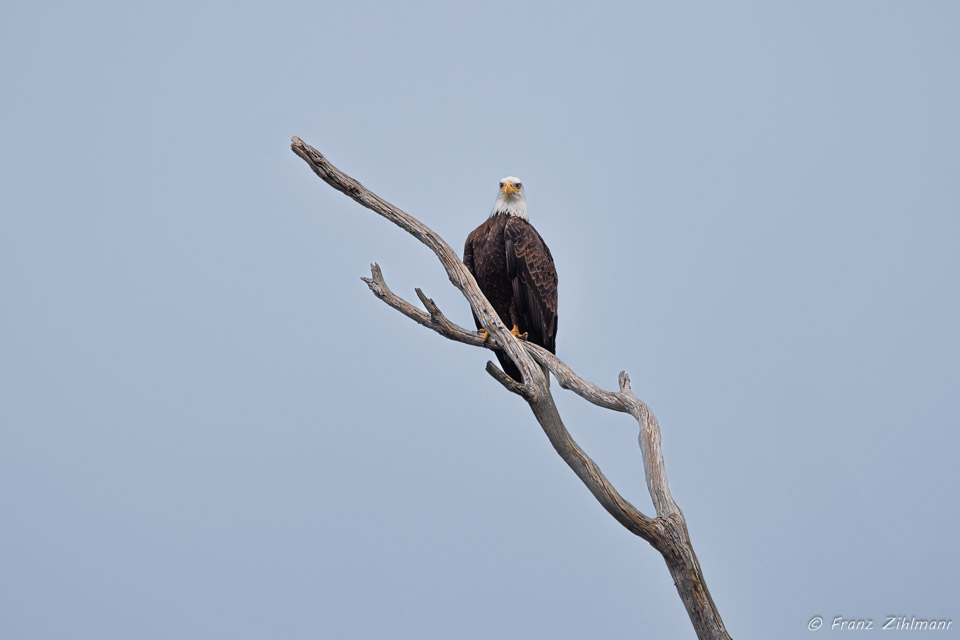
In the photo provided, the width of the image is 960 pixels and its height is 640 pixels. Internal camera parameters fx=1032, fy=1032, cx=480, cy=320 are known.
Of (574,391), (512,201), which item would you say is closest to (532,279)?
(512,201)

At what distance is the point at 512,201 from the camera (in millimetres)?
5477

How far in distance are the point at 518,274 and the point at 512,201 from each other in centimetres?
43

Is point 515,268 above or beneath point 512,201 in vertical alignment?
beneath

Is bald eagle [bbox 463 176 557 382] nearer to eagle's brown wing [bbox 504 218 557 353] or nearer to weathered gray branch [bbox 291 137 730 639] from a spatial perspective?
eagle's brown wing [bbox 504 218 557 353]

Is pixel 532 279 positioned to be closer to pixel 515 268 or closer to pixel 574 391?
pixel 515 268

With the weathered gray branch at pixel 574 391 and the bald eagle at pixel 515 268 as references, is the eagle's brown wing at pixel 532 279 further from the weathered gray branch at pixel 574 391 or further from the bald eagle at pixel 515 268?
the weathered gray branch at pixel 574 391

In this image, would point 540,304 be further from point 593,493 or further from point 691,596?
point 691,596

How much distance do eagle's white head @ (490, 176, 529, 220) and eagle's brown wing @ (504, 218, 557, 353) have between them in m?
0.06

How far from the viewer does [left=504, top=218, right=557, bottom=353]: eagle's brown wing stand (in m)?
5.29

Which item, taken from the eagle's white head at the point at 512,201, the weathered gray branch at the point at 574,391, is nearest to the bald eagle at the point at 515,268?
the eagle's white head at the point at 512,201

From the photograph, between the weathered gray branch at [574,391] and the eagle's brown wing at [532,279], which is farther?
the eagle's brown wing at [532,279]

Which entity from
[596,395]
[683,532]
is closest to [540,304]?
[596,395]

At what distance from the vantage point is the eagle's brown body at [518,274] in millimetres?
5301

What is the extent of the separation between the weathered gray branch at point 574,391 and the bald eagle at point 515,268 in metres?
0.36
